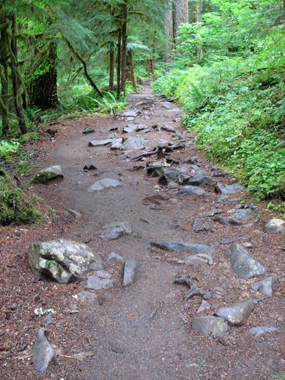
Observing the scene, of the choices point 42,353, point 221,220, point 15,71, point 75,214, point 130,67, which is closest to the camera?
point 42,353

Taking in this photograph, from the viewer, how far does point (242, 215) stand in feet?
14.8

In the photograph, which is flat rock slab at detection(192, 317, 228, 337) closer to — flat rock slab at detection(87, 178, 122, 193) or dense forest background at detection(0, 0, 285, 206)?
dense forest background at detection(0, 0, 285, 206)

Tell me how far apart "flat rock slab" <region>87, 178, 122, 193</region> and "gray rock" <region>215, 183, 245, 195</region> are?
→ 2.32m

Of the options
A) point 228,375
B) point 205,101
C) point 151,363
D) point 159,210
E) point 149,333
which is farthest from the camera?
point 205,101

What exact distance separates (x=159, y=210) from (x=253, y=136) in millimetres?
3141

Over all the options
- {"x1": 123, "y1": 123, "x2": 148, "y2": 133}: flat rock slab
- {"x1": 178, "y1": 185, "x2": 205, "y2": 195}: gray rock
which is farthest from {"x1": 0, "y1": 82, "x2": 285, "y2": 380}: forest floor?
{"x1": 123, "y1": 123, "x2": 148, "y2": 133}: flat rock slab

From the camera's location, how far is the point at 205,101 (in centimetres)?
1006

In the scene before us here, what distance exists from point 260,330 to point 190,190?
3.54 meters

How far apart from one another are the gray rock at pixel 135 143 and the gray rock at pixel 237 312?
682 centimetres

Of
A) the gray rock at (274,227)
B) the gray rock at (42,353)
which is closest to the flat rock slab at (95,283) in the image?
the gray rock at (42,353)

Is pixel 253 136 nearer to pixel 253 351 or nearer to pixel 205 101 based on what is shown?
pixel 205 101

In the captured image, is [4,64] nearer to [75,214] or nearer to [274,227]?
[75,214]

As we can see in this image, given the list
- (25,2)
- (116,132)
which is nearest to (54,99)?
(116,132)

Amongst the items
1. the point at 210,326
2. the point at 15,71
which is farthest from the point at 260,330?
the point at 15,71
